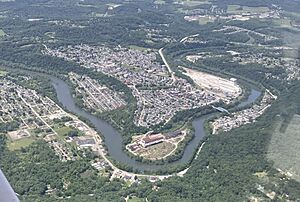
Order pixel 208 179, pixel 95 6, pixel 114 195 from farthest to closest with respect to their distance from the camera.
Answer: pixel 95 6
pixel 208 179
pixel 114 195

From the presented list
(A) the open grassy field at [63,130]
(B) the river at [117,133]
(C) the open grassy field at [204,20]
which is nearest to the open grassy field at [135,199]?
(B) the river at [117,133]

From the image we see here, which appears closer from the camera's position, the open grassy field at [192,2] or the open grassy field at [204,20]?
the open grassy field at [204,20]

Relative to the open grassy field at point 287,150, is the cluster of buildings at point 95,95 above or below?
below

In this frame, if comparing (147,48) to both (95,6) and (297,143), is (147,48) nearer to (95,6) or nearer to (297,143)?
(95,6)

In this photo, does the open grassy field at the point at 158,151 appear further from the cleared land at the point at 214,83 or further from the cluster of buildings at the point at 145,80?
the cleared land at the point at 214,83

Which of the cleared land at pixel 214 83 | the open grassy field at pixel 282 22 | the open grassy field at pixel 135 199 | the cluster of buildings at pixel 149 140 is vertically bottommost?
the cleared land at pixel 214 83

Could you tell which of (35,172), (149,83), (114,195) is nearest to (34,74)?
(149,83)
